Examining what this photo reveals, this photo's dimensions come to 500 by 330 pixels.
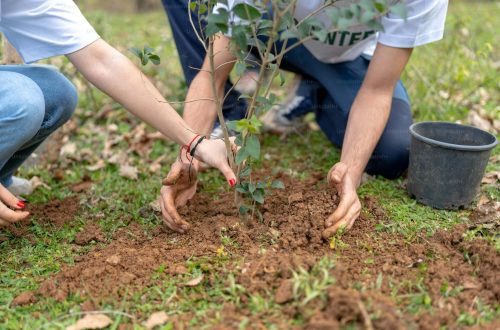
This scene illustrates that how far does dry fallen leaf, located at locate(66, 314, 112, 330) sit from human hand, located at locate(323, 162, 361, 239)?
0.83 meters

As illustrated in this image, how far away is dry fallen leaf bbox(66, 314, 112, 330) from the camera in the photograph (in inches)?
62.9

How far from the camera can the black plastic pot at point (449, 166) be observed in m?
2.18

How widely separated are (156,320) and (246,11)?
1001 mm

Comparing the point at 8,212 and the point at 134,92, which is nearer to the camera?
the point at 8,212

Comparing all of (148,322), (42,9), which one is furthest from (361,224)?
(42,9)

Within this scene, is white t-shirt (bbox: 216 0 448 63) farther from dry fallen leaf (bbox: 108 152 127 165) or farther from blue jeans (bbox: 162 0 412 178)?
dry fallen leaf (bbox: 108 152 127 165)

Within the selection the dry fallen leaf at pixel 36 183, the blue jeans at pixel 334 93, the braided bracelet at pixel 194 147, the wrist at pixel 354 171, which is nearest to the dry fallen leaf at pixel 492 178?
the blue jeans at pixel 334 93

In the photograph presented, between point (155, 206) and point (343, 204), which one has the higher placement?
point (343, 204)

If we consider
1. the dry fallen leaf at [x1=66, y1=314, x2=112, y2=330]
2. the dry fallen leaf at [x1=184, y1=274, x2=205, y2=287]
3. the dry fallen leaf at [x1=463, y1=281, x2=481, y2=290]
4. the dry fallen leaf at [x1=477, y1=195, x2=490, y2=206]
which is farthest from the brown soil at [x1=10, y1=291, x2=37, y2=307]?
the dry fallen leaf at [x1=477, y1=195, x2=490, y2=206]

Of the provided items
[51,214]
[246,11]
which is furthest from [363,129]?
[51,214]

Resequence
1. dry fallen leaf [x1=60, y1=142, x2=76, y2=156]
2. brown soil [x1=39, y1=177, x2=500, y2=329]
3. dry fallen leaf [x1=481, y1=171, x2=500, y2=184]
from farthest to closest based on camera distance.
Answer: dry fallen leaf [x1=60, y1=142, x2=76, y2=156]
dry fallen leaf [x1=481, y1=171, x2=500, y2=184]
brown soil [x1=39, y1=177, x2=500, y2=329]

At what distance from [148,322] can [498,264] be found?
119 centimetres

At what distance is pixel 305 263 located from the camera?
1.70 m

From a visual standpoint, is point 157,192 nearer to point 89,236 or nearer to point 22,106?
point 89,236
